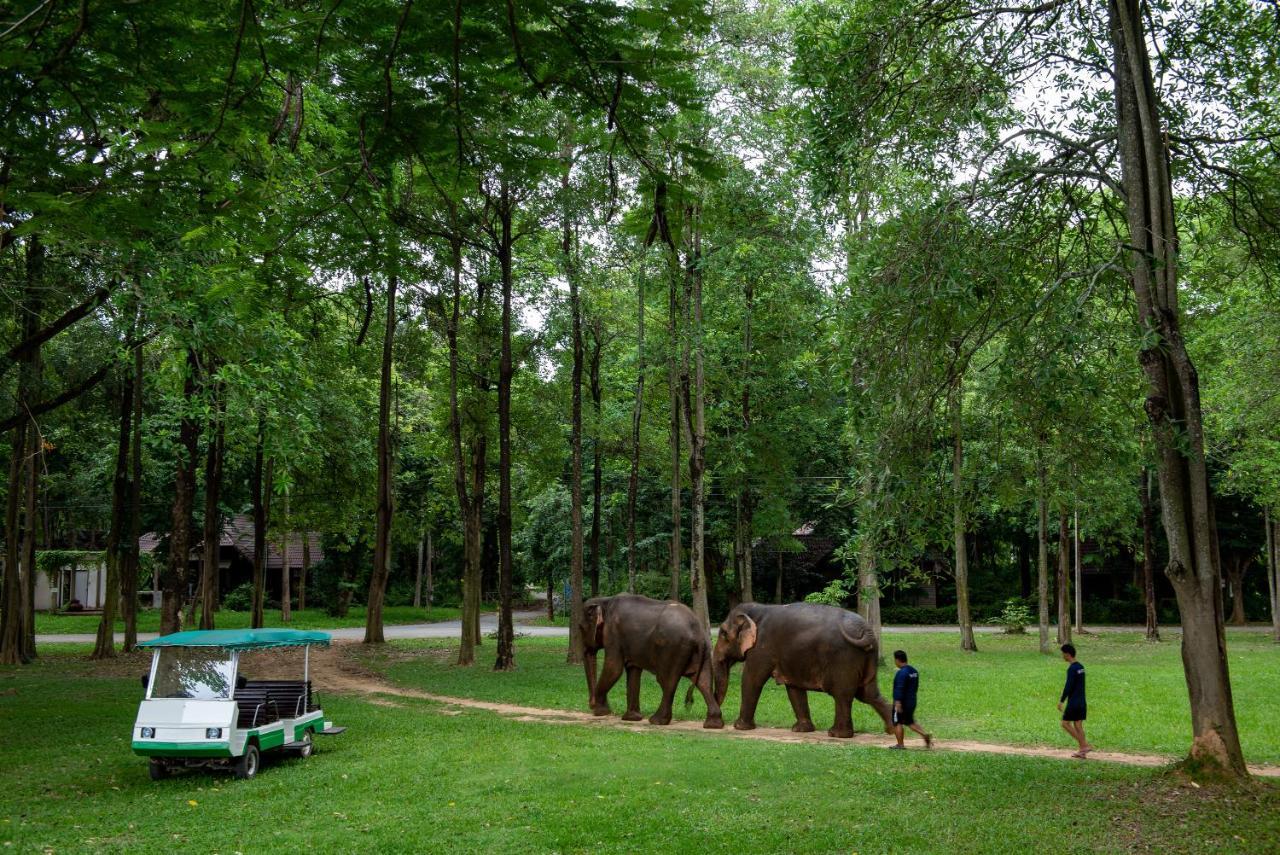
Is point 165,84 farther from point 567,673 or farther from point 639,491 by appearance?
point 639,491

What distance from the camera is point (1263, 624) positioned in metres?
46.6

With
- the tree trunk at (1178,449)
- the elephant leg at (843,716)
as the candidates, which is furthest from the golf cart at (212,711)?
the tree trunk at (1178,449)

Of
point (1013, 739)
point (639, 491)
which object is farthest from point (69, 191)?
point (639, 491)

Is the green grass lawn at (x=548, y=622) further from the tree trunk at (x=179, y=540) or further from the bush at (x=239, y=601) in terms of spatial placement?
the tree trunk at (x=179, y=540)

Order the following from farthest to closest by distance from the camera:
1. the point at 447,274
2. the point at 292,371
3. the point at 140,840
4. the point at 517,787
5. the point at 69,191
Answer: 1. the point at 447,274
2. the point at 292,371
3. the point at 517,787
4. the point at 140,840
5. the point at 69,191

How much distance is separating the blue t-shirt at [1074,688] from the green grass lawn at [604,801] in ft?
3.11

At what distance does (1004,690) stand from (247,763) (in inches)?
600

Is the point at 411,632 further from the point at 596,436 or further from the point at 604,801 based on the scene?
the point at 604,801

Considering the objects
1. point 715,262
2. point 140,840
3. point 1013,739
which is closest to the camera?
point 140,840

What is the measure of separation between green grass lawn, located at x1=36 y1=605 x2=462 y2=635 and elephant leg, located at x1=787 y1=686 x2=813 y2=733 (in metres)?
25.5

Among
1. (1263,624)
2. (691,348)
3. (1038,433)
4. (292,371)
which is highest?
(691,348)

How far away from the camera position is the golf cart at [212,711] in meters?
12.1

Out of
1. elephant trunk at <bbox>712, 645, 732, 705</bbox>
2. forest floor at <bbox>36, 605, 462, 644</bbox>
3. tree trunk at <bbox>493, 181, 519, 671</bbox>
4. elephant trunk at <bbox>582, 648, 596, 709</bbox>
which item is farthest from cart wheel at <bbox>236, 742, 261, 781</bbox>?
forest floor at <bbox>36, 605, 462, 644</bbox>

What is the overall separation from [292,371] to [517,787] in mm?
6723
